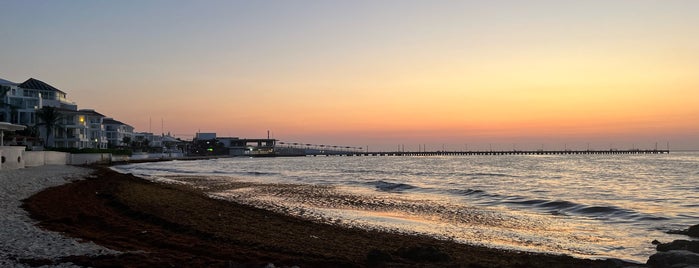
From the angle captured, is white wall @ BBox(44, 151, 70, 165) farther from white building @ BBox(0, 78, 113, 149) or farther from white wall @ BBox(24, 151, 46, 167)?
white building @ BBox(0, 78, 113, 149)

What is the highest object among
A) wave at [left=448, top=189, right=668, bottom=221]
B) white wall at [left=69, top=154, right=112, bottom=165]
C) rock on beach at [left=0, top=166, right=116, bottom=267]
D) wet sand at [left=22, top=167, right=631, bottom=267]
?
white wall at [left=69, top=154, right=112, bottom=165]

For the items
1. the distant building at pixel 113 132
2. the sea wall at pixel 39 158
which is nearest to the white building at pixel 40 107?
the sea wall at pixel 39 158

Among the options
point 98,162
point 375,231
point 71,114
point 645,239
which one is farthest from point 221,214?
point 71,114

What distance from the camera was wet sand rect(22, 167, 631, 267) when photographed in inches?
370

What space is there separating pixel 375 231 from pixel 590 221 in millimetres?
9390

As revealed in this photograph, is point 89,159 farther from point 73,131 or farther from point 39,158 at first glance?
point 39,158

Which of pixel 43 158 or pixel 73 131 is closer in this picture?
pixel 43 158

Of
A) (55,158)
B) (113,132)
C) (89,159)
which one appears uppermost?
(113,132)

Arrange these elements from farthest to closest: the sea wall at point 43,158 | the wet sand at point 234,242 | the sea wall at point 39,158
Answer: the sea wall at point 43,158 → the sea wall at point 39,158 → the wet sand at point 234,242

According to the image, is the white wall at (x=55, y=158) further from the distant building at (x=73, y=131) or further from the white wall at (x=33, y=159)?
the distant building at (x=73, y=131)

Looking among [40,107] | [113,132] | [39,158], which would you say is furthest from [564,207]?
[113,132]

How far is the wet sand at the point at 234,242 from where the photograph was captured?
939cm

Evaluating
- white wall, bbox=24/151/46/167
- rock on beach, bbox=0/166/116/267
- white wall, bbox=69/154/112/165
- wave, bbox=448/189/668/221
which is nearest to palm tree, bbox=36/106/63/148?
white wall, bbox=69/154/112/165

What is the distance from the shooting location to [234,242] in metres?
11.9
